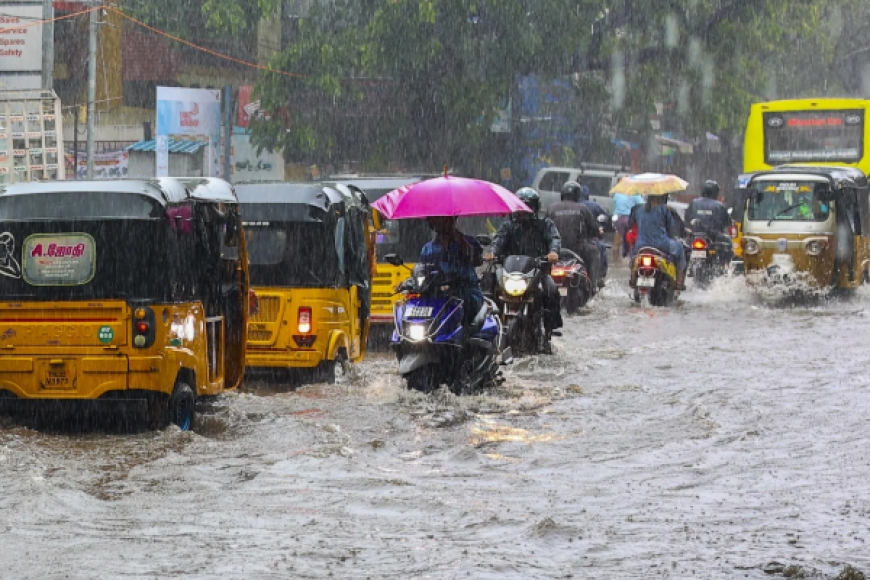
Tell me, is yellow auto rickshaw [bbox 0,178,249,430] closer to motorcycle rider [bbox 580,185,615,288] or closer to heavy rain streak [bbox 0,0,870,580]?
heavy rain streak [bbox 0,0,870,580]

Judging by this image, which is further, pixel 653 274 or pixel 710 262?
pixel 710 262

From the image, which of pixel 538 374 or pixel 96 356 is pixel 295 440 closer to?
pixel 96 356

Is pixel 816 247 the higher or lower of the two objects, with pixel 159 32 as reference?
lower

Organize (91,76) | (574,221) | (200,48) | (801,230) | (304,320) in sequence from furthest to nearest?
1. (200,48)
2. (91,76)
3. (801,230)
4. (574,221)
5. (304,320)

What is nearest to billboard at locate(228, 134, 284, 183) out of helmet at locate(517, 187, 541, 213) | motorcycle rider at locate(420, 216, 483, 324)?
helmet at locate(517, 187, 541, 213)

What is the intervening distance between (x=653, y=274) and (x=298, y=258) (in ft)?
28.5

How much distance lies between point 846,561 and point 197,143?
2959 centimetres

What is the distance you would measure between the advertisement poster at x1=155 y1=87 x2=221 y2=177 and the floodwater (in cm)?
2127

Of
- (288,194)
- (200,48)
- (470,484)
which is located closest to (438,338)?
(288,194)

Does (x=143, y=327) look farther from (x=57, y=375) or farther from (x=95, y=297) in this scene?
(x=57, y=375)

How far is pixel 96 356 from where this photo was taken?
909 centimetres

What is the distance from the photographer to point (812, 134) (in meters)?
27.8

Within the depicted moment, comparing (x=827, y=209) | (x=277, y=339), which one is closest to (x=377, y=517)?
(x=277, y=339)

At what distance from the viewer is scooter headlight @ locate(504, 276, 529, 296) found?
13.3 m
